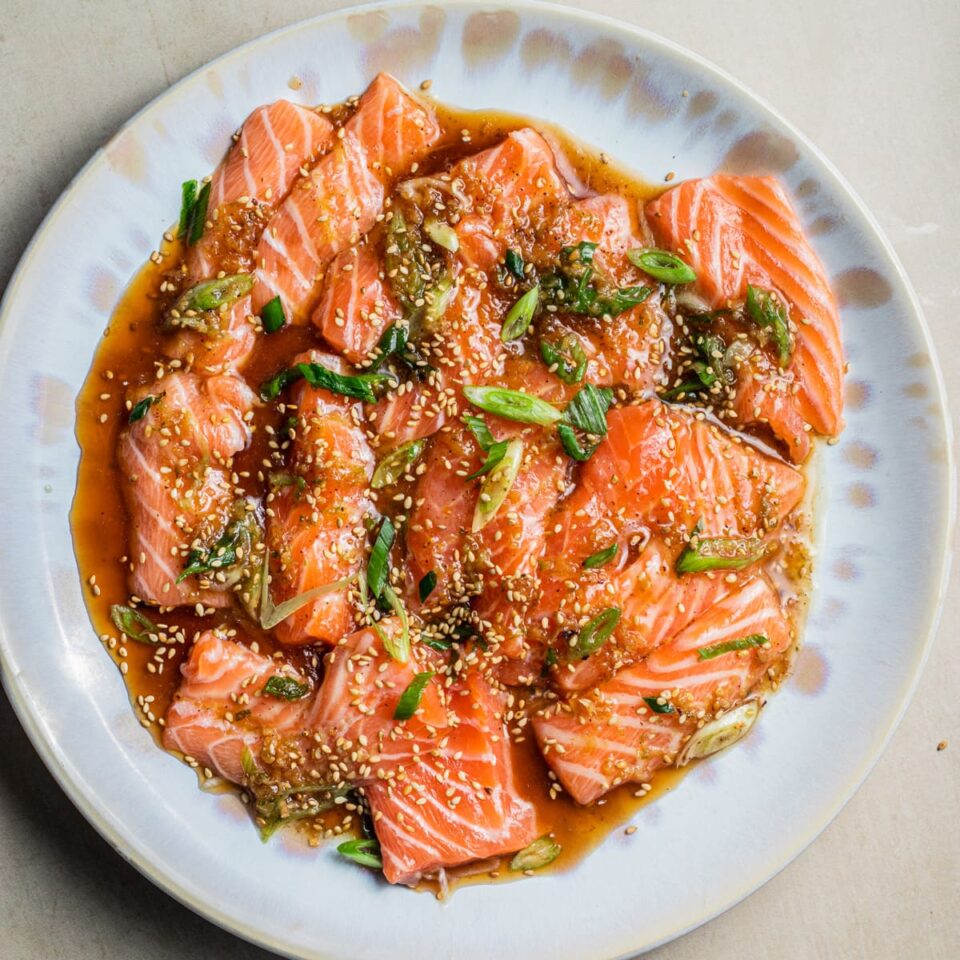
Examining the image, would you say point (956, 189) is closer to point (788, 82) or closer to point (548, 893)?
point (788, 82)

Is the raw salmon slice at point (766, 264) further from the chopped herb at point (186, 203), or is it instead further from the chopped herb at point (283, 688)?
the chopped herb at point (283, 688)

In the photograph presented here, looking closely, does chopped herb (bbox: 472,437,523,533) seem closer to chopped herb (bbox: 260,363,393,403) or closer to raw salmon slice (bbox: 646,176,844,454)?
chopped herb (bbox: 260,363,393,403)

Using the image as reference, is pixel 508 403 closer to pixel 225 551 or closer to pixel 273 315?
pixel 273 315

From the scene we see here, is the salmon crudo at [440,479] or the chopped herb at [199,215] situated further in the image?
the chopped herb at [199,215]

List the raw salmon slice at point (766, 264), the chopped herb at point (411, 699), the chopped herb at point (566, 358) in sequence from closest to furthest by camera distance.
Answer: the chopped herb at point (411, 699) → the chopped herb at point (566, 358) → the raw salmon slice at point (766, 264)

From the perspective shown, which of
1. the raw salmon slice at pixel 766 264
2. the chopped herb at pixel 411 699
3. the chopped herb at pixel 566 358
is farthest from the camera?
the raw salmon slice at pixel 766 264

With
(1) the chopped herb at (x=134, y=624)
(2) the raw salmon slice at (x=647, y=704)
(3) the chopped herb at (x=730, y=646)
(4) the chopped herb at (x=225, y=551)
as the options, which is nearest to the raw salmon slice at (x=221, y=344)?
(4) the chopped herb at (x=225, y=551)

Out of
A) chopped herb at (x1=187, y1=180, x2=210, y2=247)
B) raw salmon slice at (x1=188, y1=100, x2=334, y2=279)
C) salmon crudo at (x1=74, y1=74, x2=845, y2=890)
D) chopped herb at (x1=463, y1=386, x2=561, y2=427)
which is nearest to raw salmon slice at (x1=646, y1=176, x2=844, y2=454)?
salmon crudo at (x1=74, y1=74, x2=845, y2=890)
